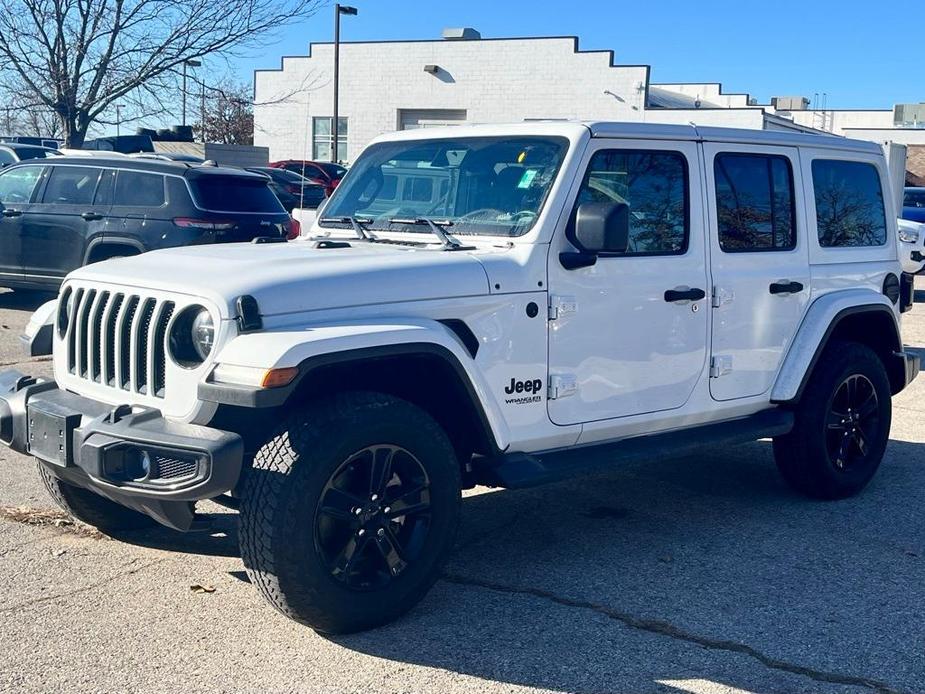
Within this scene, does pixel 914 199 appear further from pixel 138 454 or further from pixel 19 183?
pixel 138 454

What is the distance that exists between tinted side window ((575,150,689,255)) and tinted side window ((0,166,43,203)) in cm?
915

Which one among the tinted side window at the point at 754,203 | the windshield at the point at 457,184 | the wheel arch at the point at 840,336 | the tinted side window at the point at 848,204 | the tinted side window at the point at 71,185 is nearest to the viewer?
the windshield at the point at 457,184

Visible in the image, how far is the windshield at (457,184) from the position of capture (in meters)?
4.87

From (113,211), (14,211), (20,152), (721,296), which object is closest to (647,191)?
(721,296)

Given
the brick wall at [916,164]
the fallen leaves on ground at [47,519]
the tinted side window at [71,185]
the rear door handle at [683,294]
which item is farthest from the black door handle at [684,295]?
the brick wall at [916,164]

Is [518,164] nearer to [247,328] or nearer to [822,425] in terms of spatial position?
[247,328]

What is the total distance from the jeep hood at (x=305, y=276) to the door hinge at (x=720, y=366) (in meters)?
1.49

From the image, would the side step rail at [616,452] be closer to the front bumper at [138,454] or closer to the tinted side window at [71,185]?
the front bumper at [138,454]

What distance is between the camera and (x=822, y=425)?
5945 millimetres

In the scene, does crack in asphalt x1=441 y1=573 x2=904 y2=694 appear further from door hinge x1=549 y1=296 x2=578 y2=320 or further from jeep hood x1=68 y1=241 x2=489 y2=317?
jeep hood x1=68 y1=241 x2=489 y2=317

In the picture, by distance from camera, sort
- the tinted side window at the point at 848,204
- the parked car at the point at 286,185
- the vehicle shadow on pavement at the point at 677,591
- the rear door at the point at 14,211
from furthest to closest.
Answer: the parked car at the point at 286,185
the rear door at the point at 14,211
the tinted side window at the point at 848,204
the vehicle shadow on pavement at the point at 677,591

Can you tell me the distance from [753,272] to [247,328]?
2758 millimetres

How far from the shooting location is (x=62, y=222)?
11992 mm

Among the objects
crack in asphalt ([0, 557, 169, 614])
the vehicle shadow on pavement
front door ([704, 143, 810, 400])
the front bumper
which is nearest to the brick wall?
the vehicle shadow on pavement
